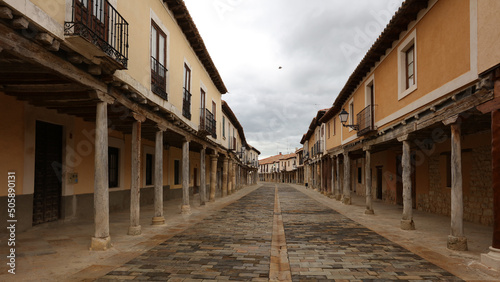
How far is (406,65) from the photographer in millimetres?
10039

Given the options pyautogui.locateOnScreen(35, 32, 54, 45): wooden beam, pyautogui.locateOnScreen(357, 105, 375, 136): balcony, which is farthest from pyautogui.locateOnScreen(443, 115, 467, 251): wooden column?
pyautogui.locateOnScreen(35, 32, 54, 45): wooden beam

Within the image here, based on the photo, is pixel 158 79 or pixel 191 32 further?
pixel 191 32

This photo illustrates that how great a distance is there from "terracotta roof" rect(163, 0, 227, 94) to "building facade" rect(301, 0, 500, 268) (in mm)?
6448

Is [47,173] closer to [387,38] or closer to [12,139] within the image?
[12,139]

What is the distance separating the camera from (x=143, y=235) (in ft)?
26.1

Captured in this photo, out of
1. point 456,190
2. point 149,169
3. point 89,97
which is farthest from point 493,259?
point 149,169

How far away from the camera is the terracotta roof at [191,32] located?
10.8 m

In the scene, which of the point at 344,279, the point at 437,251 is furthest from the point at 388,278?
the point at 437,251

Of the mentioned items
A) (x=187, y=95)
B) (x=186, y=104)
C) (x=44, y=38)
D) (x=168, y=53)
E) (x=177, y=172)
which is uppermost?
(x=168, y=53)

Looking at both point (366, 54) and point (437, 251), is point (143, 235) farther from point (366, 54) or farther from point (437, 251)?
point (366, 54)

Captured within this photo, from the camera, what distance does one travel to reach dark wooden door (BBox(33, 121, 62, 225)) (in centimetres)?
863

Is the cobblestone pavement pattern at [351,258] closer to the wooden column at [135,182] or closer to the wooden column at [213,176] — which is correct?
the wooden column at [135,182]

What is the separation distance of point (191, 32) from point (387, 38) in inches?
275

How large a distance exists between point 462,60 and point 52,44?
Result: 738 centimetres
